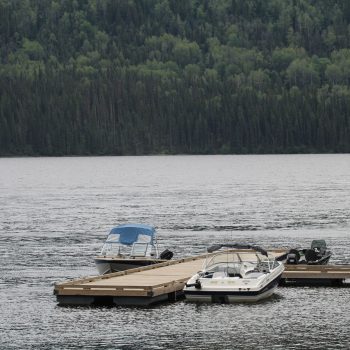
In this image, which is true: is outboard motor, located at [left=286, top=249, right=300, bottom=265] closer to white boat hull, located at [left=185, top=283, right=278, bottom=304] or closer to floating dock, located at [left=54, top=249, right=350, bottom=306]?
floating dock, located at [left=54, top=249, right=350, bottom=306]

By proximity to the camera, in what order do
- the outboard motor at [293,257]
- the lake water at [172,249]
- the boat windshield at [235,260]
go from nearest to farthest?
the lake water at [172,249] → the boat windshield at [235,260] → the outboard motor at [293,257]

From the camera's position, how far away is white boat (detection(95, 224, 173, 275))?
6631 centimetres

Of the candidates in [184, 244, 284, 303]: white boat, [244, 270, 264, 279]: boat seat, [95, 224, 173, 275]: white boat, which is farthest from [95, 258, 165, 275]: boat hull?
[244, 270, 264, 279]: boat seat

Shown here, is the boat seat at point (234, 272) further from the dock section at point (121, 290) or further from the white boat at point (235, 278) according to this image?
the dock section at point (121, 290)

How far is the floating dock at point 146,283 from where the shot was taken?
56.1 meters

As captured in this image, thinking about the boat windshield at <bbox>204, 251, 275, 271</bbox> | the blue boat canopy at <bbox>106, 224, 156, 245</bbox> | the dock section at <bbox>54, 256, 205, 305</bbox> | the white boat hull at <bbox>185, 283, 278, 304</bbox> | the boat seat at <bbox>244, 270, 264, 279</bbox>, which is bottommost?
the white boat hull at <bbox>185, 283, 278, 304</bbox>

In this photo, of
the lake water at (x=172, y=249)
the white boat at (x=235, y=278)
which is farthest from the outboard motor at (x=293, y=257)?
the white boat at (x=235, y=278)

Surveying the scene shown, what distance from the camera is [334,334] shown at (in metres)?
49.4

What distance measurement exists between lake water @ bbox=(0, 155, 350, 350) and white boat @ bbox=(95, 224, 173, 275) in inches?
80.8

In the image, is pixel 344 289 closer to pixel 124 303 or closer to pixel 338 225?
pixel 124 303

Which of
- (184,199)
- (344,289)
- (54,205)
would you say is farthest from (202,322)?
(184,199)

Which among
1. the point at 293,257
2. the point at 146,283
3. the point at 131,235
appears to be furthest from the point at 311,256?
the point at 146,283

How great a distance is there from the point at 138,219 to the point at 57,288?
54524 millimetres

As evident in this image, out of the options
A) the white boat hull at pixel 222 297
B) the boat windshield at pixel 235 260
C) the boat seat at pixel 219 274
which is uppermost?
the boat windshield at pixel 235 260
